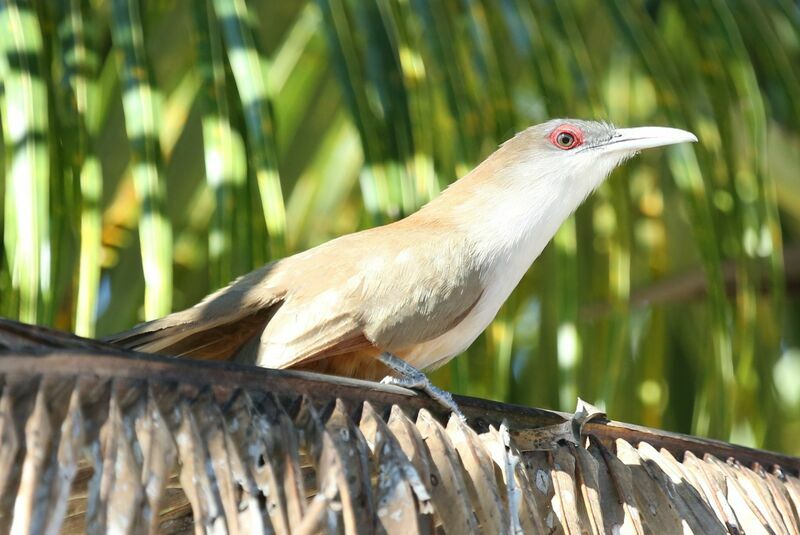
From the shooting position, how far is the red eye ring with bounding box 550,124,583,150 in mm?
4094

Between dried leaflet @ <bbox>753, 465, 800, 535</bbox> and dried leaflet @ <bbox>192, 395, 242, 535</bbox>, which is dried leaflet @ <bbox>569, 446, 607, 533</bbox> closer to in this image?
dried leaflet @ <bbox>753, 465, 800, 535</bbox>

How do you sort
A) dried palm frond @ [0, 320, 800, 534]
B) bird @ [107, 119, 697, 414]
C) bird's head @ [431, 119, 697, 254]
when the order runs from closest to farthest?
dried palm frond @ [0, 320, 800, 534] < bird @ [107, 119, 697, 414] < bird's head @ [431, 119, 697, 254]

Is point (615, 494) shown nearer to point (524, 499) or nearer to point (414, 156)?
point (524, 499)

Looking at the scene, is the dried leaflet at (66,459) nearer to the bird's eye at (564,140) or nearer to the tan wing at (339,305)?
the tan wing at (339,305)

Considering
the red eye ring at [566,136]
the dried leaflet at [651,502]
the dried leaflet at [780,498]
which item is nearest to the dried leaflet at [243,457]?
the dried leaflet at [651,502]

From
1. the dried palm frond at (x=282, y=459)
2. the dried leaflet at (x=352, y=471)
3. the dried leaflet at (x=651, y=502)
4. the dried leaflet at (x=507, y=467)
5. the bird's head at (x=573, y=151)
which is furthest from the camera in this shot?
the bird's head at (x=573, y=151)

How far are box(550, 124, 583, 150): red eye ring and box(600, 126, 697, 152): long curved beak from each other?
10 cm

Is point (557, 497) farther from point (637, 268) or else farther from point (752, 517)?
point (637, 268)

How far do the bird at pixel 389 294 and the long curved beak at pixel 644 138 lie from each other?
0.04 feet

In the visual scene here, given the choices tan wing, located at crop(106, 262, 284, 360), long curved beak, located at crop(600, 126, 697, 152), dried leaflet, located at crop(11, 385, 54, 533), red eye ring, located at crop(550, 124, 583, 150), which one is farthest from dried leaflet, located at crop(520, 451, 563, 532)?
red eye ring, located at crop(550, 124, 583, 150)

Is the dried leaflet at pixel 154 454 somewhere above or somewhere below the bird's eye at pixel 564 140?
below

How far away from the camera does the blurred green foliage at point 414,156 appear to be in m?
3.24

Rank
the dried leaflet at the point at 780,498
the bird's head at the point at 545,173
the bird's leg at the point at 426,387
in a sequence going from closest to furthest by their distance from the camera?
1. the bird's leg at the point at 426,387
2. the dried leaflet at the point at 780,498
3. the bird's head at the point at 545,173

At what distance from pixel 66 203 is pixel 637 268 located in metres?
3.93
